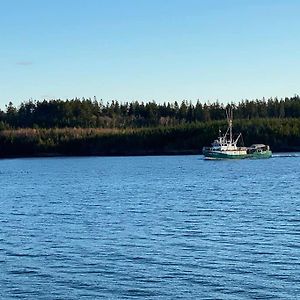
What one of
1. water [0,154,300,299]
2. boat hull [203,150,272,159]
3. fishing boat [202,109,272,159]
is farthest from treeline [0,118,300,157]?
water [0,154,300,299]

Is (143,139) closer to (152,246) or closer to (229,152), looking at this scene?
(229,152)

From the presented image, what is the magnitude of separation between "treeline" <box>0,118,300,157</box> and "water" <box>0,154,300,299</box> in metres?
102

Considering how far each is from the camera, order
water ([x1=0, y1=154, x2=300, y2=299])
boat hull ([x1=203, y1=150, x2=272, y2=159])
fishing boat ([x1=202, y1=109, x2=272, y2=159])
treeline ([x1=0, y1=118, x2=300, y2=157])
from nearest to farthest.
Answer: water ([x1=0, y1=154, x2=300, y2=299]) < boat hull ([x1=203, y1=150, x2=272, y2=159]) < fishing boat ([x1=202, y1=109, x2=272, y2=159]) < treeline ([x1=0, y1=118, x2=300, y2=157])

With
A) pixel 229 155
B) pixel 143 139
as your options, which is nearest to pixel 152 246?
pixel 229 155

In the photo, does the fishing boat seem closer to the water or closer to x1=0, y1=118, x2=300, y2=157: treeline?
x1=0, y1=118, x2=300, y2=157: treeline

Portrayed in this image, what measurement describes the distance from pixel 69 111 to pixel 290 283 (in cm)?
17839

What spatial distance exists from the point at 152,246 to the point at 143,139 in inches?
5329

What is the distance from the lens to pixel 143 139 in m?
166

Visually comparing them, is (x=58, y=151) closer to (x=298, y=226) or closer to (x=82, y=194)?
(x=82, y=194)

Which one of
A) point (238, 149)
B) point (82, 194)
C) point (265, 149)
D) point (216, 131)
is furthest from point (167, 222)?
point (216, 131)

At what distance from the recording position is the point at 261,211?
42.6 metres

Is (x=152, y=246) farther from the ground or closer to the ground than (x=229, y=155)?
closer to the ground

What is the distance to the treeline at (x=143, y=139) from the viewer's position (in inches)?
6211

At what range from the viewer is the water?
23.7m
